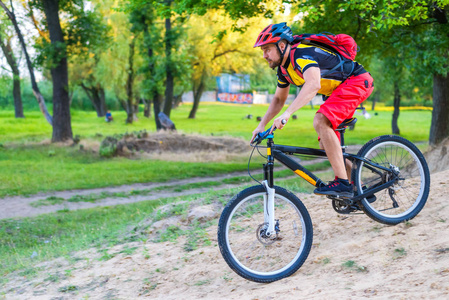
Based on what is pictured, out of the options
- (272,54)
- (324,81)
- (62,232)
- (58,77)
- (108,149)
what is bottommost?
(62,232)

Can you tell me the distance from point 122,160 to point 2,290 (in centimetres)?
1158

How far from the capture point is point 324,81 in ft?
14.0

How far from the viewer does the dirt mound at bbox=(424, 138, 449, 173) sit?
891 centimetres

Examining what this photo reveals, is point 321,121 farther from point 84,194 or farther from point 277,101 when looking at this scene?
Result: point 84,194

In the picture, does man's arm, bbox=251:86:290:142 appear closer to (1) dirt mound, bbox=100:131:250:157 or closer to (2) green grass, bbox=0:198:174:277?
(2) green grass, bbox=0:198:174:277

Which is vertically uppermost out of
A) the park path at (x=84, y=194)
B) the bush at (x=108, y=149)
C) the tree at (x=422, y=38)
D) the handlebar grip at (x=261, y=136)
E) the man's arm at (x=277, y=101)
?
the tree at (x=422, y=38)

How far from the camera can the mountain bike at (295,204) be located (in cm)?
406

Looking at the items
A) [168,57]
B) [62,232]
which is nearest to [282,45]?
[62,232]

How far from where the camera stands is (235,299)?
3.81m

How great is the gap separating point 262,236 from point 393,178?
5.13 feet

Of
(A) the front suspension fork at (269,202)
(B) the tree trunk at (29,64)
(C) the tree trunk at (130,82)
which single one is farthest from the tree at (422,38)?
(C) the tree trunk at (130,82)

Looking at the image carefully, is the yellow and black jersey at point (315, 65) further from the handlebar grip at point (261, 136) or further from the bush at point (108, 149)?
the bush at point (108, 149)

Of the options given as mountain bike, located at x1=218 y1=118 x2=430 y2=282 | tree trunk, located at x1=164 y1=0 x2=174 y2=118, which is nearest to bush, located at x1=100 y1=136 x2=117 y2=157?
tree trunk, located at x1=164 y1=0 x2=174 y2=118

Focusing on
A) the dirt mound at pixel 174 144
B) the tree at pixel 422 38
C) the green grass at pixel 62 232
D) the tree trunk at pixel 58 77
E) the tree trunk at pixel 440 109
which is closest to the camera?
the green grass at pixel 62 232
